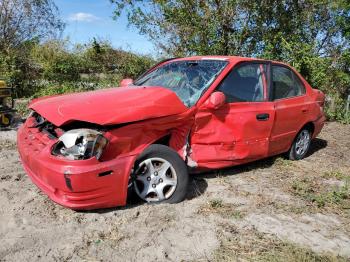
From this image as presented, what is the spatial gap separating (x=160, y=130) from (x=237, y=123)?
1151 mm

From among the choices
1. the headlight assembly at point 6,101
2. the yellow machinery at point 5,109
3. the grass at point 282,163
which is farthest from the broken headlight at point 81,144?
the headlight assembly at point 6,101

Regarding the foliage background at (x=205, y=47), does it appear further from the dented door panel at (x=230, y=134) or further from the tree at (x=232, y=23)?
the dented door panel at (x=230, y=134)

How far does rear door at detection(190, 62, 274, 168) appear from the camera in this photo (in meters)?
4.84

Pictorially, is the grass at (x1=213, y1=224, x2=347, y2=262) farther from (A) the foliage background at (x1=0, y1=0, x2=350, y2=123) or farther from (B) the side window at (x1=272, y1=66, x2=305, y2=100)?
(A) the foliage background at (x1=0, y1=0, x2=350, y2=123)

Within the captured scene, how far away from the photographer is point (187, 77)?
5219 millimetres

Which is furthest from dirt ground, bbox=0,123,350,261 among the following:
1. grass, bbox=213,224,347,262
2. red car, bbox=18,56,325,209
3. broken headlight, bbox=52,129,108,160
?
broken headlight, bbox=52,129,108,160

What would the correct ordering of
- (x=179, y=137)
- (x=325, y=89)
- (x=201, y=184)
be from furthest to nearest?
(x=325, y=89) → (x=201, y=184) → (x=179, y=137)

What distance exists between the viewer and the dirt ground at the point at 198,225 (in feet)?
11.3

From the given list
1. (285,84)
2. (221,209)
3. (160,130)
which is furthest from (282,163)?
(160,130)

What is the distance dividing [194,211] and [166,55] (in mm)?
8099

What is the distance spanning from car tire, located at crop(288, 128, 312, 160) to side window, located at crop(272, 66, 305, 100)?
663 millimetres

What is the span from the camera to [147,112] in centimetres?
422

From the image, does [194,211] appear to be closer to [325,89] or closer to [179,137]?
[179,137]

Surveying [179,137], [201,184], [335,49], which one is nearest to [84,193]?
[179,137]
